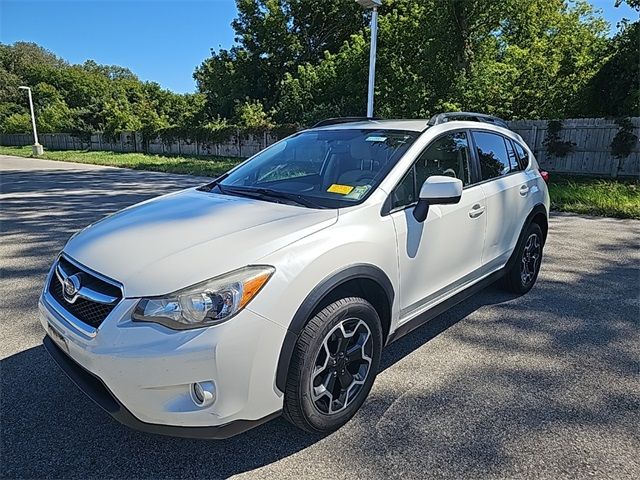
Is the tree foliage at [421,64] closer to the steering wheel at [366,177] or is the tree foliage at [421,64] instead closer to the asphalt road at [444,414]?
the asphalt road at [444,414]

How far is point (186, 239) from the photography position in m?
2.22

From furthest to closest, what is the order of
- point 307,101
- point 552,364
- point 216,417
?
point 307,101 → point 552,364 → point 216,417

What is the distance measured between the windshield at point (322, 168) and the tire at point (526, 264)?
5.95 ft

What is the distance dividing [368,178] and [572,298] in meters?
2.80

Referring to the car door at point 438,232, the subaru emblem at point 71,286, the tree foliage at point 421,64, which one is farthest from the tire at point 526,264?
the tree foliage at point 421,64

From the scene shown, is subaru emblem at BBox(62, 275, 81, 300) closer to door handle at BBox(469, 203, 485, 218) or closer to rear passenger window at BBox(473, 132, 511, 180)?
door handle at BBox(469, 203, 485, 218)

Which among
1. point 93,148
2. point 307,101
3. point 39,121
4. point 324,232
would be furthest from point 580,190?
point 39,121

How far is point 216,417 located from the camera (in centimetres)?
186

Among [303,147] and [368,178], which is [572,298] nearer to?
[368,178]

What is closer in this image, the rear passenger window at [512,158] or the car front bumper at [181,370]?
the car front bumper at [181,370]

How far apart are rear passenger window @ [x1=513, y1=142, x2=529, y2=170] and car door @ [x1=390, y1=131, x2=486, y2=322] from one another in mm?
1031

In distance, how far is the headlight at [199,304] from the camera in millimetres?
1851

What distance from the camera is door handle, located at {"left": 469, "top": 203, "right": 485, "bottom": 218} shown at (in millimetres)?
3228

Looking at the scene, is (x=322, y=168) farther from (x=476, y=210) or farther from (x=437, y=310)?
(x=437, y=310)
